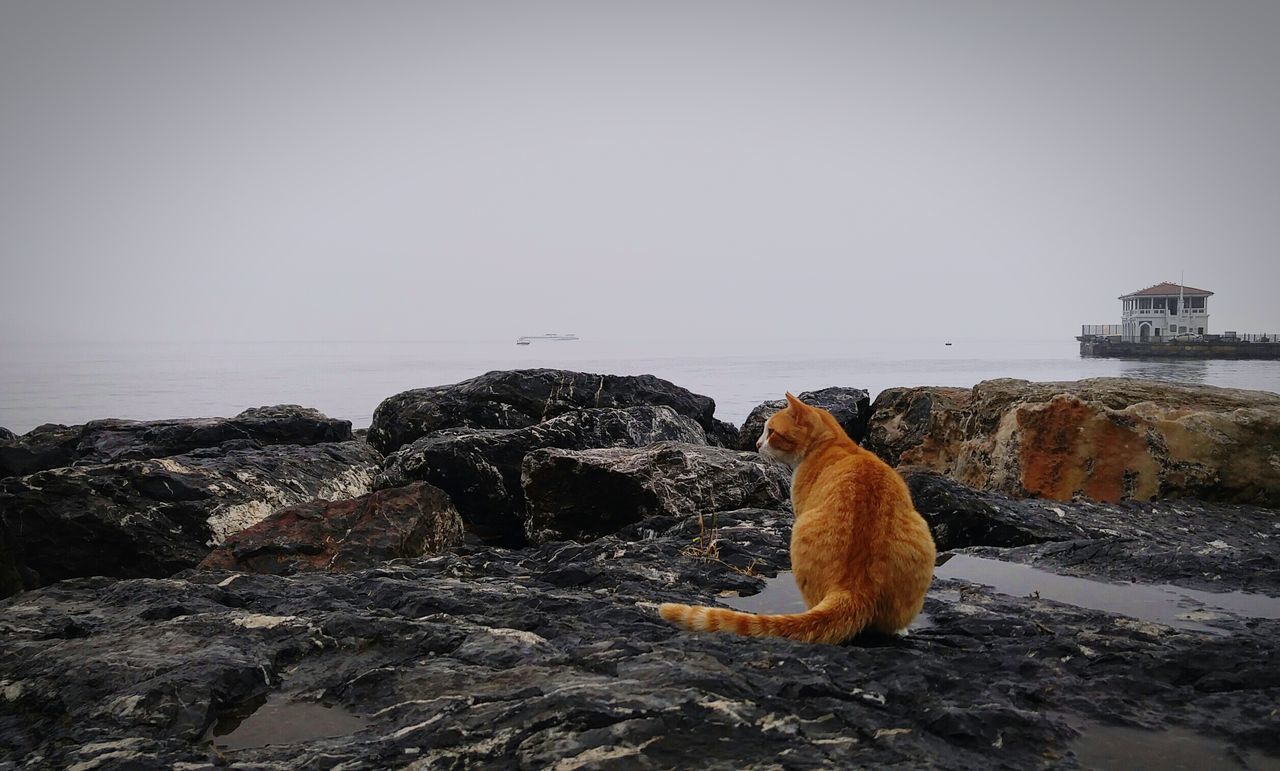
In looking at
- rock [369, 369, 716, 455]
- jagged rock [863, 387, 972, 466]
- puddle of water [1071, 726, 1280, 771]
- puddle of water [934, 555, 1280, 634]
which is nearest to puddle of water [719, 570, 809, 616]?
puddle of water [934, 555, 1280, 634]

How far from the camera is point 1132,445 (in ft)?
23.9

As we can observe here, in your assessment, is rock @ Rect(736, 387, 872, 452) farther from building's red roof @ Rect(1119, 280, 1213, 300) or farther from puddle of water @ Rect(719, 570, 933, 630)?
building's red roof @ Rect(1119, 280, 1213, 300)

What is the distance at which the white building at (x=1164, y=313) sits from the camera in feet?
250

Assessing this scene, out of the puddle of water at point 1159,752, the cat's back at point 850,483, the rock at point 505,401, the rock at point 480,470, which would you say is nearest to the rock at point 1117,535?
the cat's back at point 850,483

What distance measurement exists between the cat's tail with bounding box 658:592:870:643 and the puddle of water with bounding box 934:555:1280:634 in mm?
1571

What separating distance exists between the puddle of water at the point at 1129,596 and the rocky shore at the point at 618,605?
25 mm

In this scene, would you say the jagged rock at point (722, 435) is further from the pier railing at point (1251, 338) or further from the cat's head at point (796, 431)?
the pier railing at point (1251, 338)

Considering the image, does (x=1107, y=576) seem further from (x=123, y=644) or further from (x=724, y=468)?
(x=123, y=644)

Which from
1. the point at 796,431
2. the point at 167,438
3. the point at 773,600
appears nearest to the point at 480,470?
the point at 796,431

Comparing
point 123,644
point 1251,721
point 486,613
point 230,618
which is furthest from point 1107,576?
point 123,644

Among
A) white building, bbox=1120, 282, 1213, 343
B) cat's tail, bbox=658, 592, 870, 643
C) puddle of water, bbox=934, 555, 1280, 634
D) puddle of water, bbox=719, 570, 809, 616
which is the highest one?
white building, bbox=1120, 282, 1213, 343

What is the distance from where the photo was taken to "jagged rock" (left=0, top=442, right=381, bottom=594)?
6.11 metres

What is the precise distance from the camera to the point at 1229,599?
170 inches

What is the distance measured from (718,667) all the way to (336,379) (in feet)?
127
